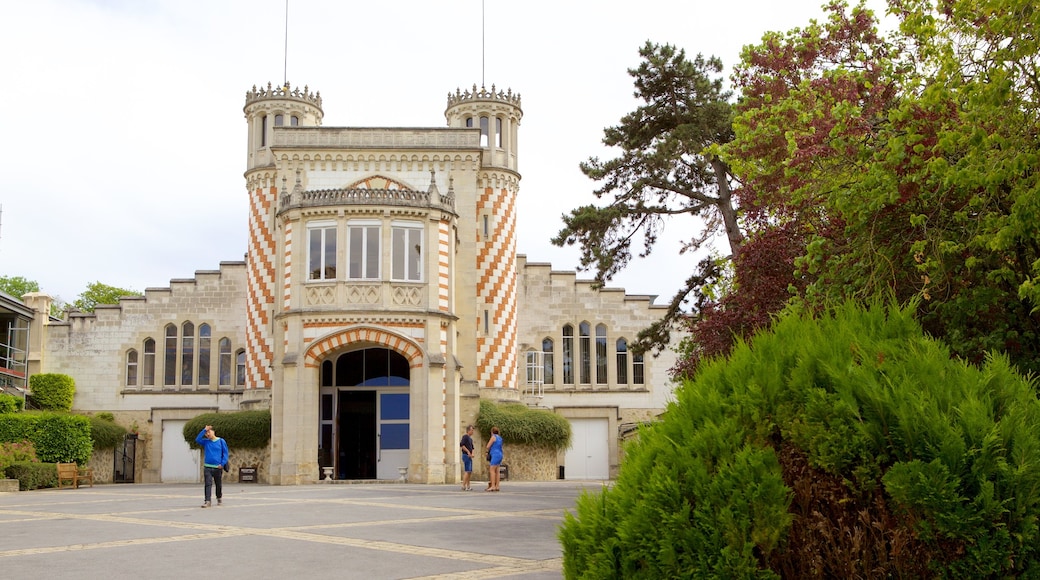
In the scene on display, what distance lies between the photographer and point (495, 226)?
4041 cm

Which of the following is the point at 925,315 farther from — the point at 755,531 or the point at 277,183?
the point at 277,183

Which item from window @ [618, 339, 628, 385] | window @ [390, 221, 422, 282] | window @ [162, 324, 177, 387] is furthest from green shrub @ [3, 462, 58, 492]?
window @ [618, 339, 628, 385]

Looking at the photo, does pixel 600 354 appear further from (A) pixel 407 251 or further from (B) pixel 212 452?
(B) pixel 212 452

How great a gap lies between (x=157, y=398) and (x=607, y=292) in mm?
20795

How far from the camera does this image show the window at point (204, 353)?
45.4 metres

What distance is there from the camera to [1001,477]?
5.01m

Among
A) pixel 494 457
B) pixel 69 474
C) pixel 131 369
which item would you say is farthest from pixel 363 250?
pixel 131 369

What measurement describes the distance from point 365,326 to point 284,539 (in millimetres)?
19715

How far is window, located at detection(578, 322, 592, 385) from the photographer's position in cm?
4644

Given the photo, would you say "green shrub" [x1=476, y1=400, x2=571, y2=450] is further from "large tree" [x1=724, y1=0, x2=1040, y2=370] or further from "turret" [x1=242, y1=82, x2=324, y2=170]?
"large tree" [x1=724, y1=0, x2=1040, y2=370]

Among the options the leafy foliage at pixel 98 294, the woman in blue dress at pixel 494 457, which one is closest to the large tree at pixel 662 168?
the woman in blue dress at pixel 494 457

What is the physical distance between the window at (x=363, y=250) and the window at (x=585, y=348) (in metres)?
15.9

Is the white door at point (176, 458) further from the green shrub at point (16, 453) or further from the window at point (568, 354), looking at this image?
the window at point (568, 354)

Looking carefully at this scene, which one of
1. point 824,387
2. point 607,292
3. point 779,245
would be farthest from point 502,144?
point 824,387
